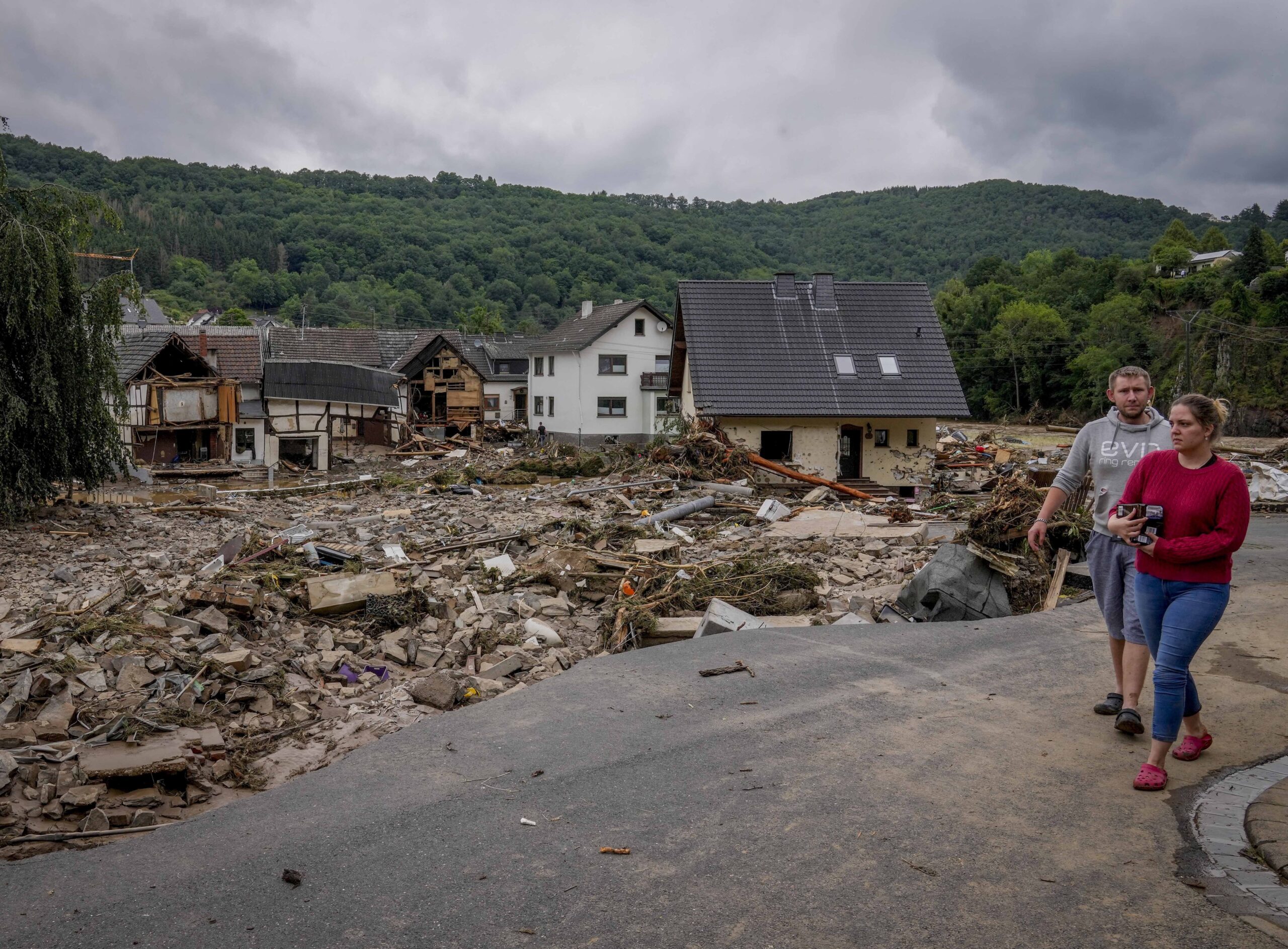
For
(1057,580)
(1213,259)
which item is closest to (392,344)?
(1057,580)

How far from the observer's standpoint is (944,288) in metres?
89.4

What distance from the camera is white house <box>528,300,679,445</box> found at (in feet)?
170

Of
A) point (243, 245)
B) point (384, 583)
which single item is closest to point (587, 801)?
point (384, 583)

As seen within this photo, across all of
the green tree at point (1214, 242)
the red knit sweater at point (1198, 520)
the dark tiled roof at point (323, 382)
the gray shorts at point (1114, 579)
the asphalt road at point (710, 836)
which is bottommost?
the asphalt road at point (710, 836)

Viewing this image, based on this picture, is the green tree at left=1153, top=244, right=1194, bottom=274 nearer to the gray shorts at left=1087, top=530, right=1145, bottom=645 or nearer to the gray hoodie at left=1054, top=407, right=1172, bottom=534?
the gray hoodie at left=1054, top=407, right=1172, bottom=534

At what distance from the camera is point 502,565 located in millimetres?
12461

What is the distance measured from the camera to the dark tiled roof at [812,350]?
28156 mm

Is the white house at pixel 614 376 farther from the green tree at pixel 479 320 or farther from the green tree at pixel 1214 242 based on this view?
the green tree at pixel 1214 242

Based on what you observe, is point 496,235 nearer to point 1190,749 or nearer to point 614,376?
point 614,376

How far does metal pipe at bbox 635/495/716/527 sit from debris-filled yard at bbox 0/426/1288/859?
0.09 m

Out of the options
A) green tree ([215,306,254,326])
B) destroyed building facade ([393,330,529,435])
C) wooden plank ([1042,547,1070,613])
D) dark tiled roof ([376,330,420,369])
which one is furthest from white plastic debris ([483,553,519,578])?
green tree ([215,306,254,326])

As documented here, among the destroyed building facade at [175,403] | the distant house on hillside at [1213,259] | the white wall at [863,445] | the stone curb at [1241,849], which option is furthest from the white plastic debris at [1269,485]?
the distant house on hillside at [1213,259]

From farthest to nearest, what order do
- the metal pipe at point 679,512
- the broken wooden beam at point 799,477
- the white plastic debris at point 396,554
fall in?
1. the broken wooden beam at point 799,477
2. the metal pipe at point 679,512
3. the white plastic debris at point 396,554

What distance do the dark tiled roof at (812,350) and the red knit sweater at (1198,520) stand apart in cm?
2257
